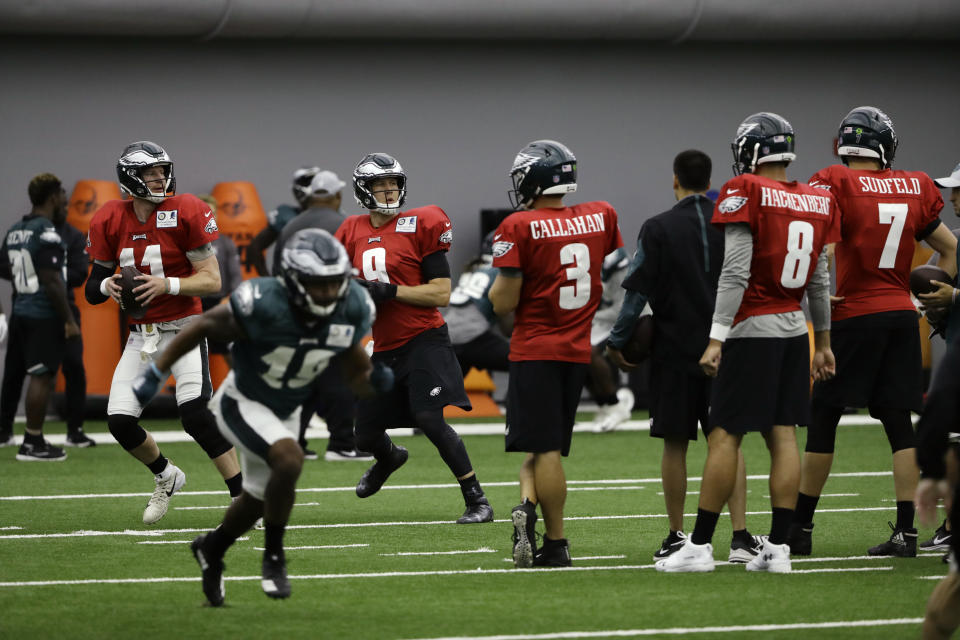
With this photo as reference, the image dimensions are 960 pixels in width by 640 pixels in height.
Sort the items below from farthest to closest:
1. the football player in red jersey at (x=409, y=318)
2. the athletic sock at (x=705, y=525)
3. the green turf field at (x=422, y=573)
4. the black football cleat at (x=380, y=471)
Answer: the black football cleat at (x=380, y=471) → the football player in red jersey at (x=409, y=318) → the athletic sock at (x=705, y=525) → the green turf field at (x=422, y=573)

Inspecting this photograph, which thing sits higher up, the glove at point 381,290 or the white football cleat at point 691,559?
the glove at point 381,290

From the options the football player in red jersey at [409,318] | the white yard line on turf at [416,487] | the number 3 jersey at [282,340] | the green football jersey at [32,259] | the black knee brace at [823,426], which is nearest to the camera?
the number 3 jersey at [282,340]

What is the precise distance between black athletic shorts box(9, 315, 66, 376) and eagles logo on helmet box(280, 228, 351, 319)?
707 cm

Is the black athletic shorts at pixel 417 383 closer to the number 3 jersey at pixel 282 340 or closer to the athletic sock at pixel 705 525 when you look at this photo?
the athletic sock at pixel 705 525

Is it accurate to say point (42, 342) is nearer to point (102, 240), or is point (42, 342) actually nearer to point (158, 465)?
point (102, 240)

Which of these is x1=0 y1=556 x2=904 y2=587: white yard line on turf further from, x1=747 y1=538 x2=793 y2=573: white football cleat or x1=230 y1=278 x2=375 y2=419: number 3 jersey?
x1=230 y1=278 x2=375 y2=419: number 3 jersey

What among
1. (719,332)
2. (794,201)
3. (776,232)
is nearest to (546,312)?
(719,332)

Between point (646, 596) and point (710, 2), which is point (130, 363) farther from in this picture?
point (710, 2)

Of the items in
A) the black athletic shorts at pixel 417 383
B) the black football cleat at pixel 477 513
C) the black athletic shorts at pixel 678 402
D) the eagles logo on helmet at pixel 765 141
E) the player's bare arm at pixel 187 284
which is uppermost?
the eagles logo on helmet at pixel 765 141

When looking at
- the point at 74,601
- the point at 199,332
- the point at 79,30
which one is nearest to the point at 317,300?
the point at 199,332

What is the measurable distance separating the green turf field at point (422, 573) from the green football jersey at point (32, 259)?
1.98 meters

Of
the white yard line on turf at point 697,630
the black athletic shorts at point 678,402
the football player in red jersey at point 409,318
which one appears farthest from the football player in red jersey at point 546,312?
the football player in red jersey at point 409,318

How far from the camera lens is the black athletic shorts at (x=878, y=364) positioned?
7.25 m

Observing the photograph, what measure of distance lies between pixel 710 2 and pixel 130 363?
9.68 meters
